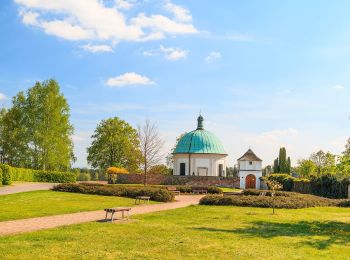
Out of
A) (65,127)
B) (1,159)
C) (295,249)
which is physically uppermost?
(65,127)

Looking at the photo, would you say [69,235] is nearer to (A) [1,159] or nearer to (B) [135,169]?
(A) [1,159]

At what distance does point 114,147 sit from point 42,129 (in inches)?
774

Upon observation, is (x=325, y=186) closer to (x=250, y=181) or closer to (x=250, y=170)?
(x=250, y=181)

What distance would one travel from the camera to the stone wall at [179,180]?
5897 centimetres

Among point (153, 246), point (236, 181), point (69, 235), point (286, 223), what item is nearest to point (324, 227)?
point (286, 223)

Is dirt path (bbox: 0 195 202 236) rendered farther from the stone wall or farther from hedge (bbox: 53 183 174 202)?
the stone wall

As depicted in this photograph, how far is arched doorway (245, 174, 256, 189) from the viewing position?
201 ft

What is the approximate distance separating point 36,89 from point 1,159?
14.2 metres

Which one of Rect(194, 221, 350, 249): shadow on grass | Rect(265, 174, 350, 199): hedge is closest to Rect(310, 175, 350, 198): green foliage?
Rect(265, 174, 350, 199): hedge

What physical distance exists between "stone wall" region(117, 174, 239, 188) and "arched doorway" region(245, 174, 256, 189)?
76.2 inches

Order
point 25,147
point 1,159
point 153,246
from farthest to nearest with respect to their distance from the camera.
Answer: point 1,159 < point 25,147 < point 153,246

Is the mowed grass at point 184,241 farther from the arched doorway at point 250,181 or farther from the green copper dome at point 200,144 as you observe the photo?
the green copper dome at point 200,144

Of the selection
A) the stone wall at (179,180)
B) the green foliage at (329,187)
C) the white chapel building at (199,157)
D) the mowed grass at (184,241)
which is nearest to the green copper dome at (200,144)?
the white chapel building at (199,157)

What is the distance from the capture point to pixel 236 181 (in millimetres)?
60125
